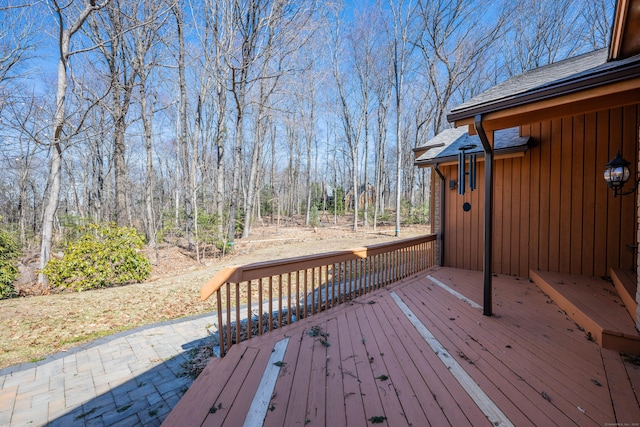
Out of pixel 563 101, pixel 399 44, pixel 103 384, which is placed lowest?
pixel 103 384

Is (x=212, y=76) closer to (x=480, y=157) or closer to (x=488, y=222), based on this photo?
(x=480, y=157)

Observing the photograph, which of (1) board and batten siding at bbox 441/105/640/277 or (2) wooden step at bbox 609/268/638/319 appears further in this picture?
(1) board and batten siding at bbox 441/105/640/277

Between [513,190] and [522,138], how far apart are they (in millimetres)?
925

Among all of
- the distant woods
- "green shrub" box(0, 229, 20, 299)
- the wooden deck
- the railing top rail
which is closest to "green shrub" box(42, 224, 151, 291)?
"green shrub" box(0, 229, 20, 299)

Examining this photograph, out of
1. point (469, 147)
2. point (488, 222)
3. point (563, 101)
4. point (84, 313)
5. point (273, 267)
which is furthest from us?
point (84, 313)

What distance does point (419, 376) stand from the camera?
1920 millimetres

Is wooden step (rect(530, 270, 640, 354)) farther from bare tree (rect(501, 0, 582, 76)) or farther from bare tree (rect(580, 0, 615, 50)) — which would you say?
bare tree (rect(501, 0, 582, 76))

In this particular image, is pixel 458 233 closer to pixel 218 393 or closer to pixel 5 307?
pixel 218 393

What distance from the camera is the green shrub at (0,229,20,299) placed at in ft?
16.3

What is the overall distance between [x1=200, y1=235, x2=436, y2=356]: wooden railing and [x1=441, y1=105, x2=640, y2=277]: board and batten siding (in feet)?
4.66

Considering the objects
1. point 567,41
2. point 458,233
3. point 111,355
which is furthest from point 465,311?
point 567,41

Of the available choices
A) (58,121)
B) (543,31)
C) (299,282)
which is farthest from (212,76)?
(543,31)

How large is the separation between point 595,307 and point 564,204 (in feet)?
6.71

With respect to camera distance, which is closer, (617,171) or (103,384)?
(103,384)
